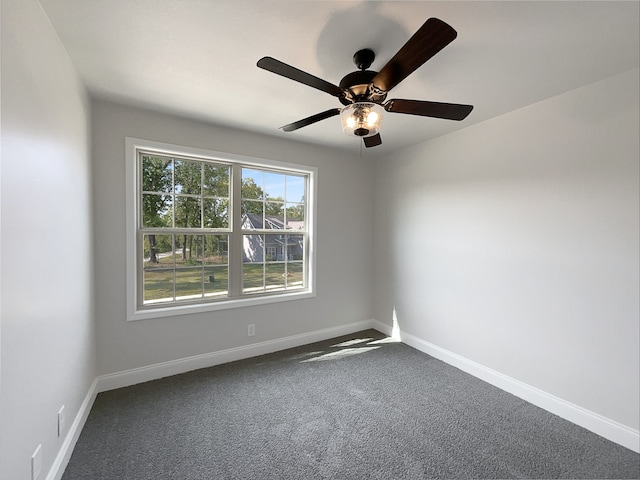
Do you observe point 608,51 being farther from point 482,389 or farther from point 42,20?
point 42,20

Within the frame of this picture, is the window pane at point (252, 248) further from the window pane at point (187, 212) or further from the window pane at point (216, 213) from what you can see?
the window pane at point (187, 212)

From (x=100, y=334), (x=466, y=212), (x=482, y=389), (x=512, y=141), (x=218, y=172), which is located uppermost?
(x=512, y=141)

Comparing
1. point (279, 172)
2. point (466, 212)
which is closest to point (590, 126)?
point (466, 212)

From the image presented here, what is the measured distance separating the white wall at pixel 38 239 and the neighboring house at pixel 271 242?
4.98ft

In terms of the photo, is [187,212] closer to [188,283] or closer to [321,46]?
[188,283]

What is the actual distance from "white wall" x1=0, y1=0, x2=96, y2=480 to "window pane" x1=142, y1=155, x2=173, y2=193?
0.68 metres

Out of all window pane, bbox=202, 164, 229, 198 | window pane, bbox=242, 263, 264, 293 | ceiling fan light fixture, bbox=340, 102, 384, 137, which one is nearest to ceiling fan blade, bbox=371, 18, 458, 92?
ceiling fan light fixture, bbox=340, 102, 384, 137

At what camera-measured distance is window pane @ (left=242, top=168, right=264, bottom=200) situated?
312 cm

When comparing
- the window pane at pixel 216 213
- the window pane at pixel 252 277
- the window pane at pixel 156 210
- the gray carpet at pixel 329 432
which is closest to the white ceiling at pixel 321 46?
the window pane at pixel 156 210

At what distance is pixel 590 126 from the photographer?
201 cm

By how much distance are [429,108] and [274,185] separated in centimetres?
210

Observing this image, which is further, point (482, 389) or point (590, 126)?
point (482, 389)

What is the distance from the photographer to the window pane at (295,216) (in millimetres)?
3471

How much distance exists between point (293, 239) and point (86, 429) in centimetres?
244
